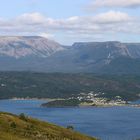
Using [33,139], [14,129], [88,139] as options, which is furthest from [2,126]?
[88,139]

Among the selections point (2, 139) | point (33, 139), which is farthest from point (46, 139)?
point (2, 139)

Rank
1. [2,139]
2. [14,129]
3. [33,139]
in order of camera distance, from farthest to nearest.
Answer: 1. [14,129]
2. [33,139]
3. [2,139]

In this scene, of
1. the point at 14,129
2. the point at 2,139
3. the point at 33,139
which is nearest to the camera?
the point at 2,139

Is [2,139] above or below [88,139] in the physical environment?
above

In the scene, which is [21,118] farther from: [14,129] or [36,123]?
[14,129]

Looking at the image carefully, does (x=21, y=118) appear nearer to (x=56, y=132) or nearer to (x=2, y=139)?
(x=56, y=132)

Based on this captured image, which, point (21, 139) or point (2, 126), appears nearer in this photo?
point (21, 139)
